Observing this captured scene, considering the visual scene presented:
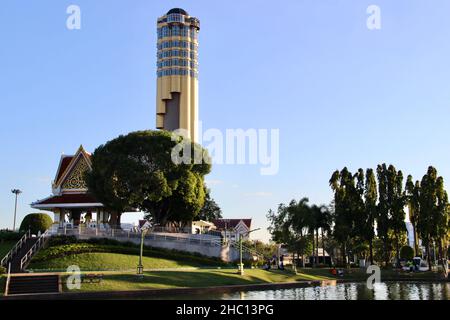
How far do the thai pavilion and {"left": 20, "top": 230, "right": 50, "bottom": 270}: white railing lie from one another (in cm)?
1380

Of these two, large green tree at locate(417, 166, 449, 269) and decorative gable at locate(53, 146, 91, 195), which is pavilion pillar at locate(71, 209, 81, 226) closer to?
decorative gable at locate(53, 146, 91, 195)

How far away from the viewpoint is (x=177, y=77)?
307 ft

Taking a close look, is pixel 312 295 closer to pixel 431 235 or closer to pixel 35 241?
pixel 35 241

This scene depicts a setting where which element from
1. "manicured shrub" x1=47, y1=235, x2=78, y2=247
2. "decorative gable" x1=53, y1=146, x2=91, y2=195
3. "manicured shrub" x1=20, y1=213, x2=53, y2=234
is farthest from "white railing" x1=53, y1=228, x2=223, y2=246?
"decorative gable" x1=53, y1=146, x2=91, y2=195

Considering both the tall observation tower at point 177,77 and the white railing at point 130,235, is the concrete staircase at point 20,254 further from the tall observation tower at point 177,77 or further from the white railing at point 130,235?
the tall observation tower at point 177,77

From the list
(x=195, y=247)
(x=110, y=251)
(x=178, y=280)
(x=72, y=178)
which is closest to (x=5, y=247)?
(x=110, y=251)

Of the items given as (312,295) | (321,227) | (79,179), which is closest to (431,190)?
(321,227)

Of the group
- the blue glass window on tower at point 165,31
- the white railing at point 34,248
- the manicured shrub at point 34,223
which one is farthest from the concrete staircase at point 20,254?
the blue glass window on tower at point 165,31

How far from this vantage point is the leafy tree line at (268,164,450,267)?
64625 millimetres

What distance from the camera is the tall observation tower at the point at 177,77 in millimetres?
93500

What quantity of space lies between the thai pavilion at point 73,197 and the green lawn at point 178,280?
2284 centimetres

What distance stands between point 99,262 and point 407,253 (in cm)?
4487

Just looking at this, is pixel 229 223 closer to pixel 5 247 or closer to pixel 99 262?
pixel 5 247

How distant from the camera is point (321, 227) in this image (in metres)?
73.9
